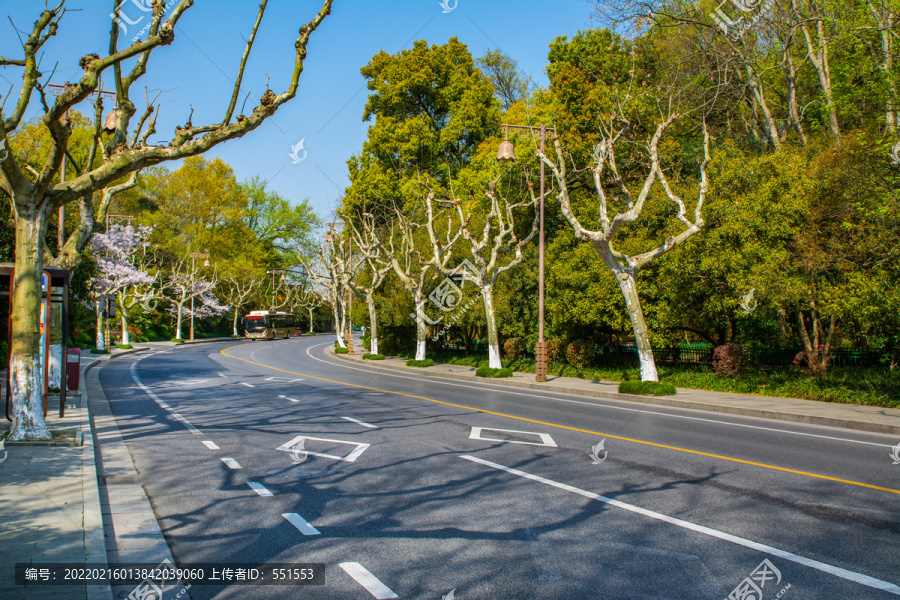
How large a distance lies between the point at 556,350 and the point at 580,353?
1.60 metres

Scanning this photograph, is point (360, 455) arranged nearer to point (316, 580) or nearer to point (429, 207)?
point (316, 580)

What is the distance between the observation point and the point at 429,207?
29.4m

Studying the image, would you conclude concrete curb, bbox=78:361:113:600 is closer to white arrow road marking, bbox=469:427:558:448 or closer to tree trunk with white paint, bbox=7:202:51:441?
tree trunk with white paint, bbox=7:202:51:441

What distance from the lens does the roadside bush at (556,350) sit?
1107 inches

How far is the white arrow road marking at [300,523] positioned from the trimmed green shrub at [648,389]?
14558mm

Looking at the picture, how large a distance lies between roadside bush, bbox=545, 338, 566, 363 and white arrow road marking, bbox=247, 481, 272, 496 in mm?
21249

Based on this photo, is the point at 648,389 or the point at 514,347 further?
the point at 514,347

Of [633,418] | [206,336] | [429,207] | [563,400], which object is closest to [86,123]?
[429,207]

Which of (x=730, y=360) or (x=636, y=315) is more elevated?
(x=636, y=315)

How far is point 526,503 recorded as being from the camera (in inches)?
271

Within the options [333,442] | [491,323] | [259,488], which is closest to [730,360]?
[491,323]

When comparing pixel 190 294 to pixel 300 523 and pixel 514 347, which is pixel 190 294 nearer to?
pixel 514 347

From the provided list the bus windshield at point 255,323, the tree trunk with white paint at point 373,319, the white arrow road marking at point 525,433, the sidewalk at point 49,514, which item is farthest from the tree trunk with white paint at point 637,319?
the bus windshield at point 255,323

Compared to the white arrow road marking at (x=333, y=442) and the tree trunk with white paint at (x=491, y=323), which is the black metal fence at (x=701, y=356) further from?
the white arrow road marking at (x=333, y=442)
